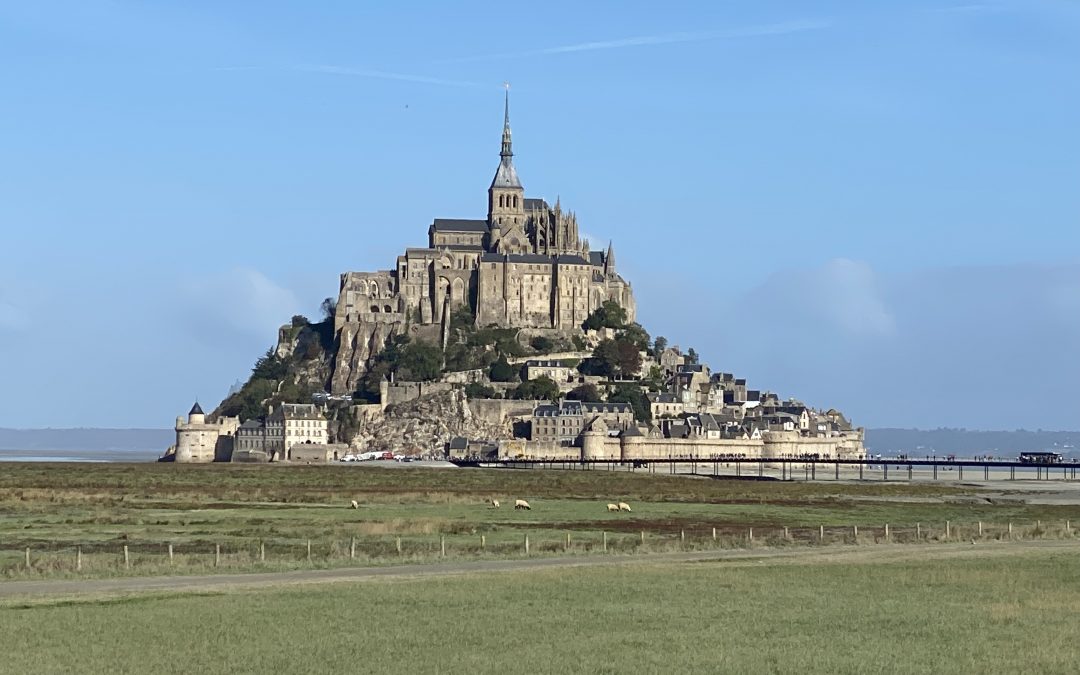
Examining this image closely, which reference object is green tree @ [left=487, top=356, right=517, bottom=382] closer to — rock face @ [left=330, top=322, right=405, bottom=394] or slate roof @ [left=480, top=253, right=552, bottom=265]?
rock face @ [left=330, top=322, right=405, bottom=394]

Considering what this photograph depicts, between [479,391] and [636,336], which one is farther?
[636,336]

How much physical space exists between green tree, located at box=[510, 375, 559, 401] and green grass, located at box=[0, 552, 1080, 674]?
128536 mm

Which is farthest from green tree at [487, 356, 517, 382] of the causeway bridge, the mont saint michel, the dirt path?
the dirt path

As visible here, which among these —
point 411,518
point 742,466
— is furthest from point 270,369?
point 411,518

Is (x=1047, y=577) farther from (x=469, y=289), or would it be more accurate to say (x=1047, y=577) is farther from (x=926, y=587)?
(x=469, y=289)

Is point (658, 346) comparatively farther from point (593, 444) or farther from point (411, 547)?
point (411, 547)

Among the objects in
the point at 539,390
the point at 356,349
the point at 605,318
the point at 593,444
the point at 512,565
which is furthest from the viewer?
the point at 605,318

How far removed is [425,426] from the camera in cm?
16100

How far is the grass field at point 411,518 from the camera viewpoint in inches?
1686

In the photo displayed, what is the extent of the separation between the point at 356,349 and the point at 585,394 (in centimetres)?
2704

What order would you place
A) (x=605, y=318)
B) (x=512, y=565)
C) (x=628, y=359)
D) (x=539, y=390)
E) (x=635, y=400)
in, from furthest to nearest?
(x=605, y=318) < (x=628, y=359) < (x=635, y=400) < (x=539, y=390) < (x=512, y=565)

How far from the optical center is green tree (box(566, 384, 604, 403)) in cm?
16538

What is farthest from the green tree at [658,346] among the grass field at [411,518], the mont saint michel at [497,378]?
the grass field at [411,518]

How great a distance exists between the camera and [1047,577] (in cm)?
3641
